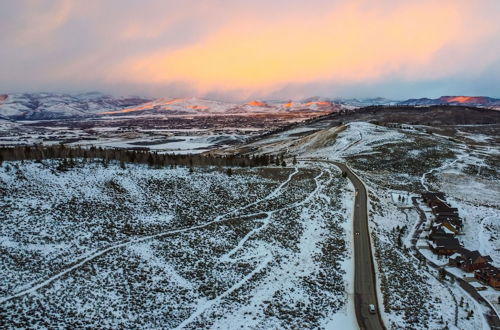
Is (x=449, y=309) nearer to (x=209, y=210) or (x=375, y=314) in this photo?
(x=375, y=314)

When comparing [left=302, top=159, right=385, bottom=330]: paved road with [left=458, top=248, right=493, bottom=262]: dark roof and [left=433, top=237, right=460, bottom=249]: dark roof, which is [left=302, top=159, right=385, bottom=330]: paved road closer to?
[left=433, top=237, right=460, bottom=249]: dark roof

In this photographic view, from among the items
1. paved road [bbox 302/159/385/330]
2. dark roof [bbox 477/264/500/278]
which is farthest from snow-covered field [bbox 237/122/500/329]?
dark roof [bbox 477/264/500/278]

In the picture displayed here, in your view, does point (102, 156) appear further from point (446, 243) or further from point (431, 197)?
point (431, 197)

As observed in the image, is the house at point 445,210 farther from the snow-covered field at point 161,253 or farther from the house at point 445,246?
the snow-covered field at point 161,253

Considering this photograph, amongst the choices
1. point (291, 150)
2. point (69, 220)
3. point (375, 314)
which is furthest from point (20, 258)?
point (291, 150)

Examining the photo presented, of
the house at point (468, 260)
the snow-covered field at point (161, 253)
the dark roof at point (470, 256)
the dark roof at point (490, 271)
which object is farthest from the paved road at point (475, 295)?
the snow-covered field at point (161, 253)

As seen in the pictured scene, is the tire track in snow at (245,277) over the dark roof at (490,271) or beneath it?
over

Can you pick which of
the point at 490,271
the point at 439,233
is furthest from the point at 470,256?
the point at 439,233
